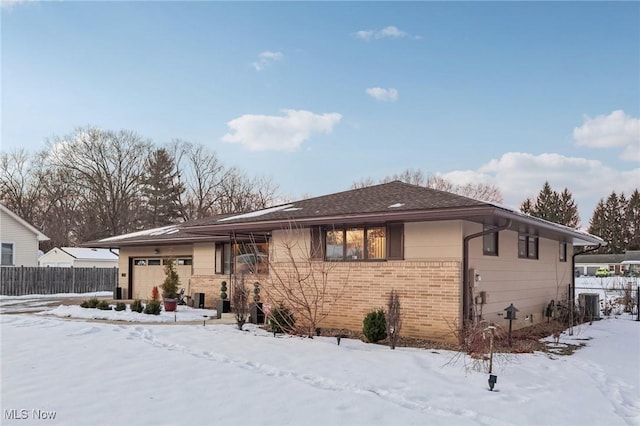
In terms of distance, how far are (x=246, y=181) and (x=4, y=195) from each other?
2169 centimetres

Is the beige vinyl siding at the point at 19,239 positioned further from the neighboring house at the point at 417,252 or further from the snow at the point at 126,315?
the neighboring house at the point at 417,252

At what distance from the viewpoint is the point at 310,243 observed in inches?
505

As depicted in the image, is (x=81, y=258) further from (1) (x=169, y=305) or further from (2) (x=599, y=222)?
(2) (x=599, y=222)

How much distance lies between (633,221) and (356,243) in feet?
219

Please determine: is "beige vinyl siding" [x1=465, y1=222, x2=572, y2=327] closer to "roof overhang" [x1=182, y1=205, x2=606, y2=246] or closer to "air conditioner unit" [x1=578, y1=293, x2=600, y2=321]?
"roof overhang" [x1=182, y1=205, x2=606, y2=246]

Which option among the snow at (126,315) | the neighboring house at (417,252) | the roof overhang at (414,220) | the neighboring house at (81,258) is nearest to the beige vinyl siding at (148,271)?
the snow at (126,315)

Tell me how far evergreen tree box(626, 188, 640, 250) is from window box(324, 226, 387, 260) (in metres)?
65.8

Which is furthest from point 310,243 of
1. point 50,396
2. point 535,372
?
point 50,396

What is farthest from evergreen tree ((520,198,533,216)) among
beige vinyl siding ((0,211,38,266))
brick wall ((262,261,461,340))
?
brick wall ((262,261,461,340))

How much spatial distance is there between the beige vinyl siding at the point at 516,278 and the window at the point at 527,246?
0.16 metres

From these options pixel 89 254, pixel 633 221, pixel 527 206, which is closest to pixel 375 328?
pixel 89 254

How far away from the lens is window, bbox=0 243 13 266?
1062 inches

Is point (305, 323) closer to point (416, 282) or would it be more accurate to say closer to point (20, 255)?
point (416, 282)

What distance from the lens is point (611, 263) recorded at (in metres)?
61.6
